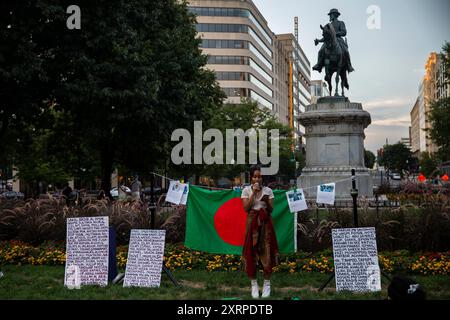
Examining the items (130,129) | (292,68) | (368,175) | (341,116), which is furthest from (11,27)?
(292,68)

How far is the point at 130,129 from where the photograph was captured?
88.1 feet

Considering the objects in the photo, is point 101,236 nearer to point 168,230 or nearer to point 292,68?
point 168,230

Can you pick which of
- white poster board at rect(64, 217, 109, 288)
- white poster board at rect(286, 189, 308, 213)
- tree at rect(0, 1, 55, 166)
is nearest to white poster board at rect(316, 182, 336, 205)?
white poster board at rect(286, 189, 308, 213)

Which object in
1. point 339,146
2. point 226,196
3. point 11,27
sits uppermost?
point 11,27

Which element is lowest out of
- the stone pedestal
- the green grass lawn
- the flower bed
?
the green grass lawn

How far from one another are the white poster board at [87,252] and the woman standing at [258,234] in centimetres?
298

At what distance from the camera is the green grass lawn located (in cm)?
871


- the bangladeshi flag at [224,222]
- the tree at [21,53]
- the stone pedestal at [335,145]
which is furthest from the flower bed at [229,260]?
the stone pedestal at [335,145]

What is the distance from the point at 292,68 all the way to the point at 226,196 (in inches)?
5445

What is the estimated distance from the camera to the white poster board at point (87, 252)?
32.1 ft

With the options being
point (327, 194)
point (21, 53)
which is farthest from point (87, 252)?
point (21, 53)

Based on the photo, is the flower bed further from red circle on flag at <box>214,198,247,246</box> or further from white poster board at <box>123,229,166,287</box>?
white poster board at <box>123,229,166,287</box>

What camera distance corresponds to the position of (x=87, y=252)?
9.97 metres

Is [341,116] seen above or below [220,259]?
above
